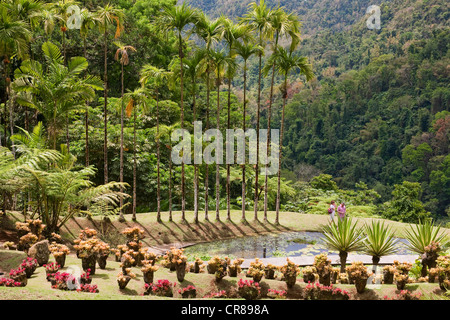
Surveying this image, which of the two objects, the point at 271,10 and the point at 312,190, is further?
the point at 312,190

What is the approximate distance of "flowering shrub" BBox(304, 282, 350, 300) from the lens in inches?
328

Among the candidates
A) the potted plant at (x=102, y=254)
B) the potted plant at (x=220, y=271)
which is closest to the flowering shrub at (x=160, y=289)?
the potted plant at (x=220, y=271)

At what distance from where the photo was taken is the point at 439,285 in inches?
327

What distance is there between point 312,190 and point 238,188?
550cm

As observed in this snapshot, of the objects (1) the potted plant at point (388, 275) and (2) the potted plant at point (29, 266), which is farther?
(1) the potted plant at point (388, 275)

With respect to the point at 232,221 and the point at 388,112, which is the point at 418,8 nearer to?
the point at 388,112

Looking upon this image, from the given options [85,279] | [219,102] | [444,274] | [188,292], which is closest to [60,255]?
[85,279]

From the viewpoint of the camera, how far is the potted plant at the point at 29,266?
842cm

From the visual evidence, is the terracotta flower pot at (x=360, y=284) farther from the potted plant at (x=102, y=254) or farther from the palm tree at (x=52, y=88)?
the palm tree at (x=52, y=88)

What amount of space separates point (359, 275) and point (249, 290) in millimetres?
2267

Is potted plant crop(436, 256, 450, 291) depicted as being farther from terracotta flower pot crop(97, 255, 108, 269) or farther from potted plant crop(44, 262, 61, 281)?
potted plant crop(44, 262, 61, 281)

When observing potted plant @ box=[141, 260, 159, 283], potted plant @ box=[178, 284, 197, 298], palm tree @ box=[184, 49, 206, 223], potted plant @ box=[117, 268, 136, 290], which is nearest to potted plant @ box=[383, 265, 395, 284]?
potted plant @ box=[178, 284, 197, 298]

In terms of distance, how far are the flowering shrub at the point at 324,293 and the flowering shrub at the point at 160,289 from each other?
9.44ft

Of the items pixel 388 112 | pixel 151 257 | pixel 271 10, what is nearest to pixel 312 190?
pixel 271 10
